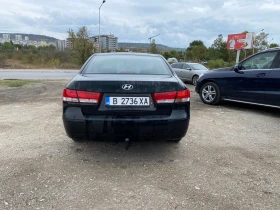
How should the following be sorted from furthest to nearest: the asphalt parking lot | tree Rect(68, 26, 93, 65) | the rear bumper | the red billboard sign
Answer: tree Rect(68, 26, 93, 65), the red billboard sign, the rear bumper, the asphalt parking lot

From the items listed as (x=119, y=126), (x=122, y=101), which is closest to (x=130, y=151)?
(x=119, y=126)

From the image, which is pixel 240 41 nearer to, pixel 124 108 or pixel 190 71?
pixel 190 71

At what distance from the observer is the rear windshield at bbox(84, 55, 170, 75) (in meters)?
3.55

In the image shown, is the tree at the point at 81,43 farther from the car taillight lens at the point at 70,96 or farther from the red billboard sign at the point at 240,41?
the car taillight lens at the point at 70,96

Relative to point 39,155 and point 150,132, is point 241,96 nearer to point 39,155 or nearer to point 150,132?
point 150,132

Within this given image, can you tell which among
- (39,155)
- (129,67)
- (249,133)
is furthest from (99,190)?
(249,133)

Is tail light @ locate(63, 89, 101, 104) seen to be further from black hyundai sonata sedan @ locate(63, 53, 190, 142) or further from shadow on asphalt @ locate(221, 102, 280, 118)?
shadow on asphalt @ locate(221, 102, 280, 118)

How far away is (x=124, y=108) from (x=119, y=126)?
0.72 ft

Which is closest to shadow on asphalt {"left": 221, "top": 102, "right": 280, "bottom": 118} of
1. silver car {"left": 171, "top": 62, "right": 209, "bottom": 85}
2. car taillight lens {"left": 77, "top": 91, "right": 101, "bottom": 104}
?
car taillight lens {"left": 77, "top": 91, "right": 101, "bottom": 104}

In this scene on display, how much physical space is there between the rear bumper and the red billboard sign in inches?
849

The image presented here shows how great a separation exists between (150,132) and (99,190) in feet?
2.86

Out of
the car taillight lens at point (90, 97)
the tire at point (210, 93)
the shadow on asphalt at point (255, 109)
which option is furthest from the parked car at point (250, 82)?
the car taillight lens at point (90, 97)

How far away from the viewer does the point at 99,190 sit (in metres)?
2.66

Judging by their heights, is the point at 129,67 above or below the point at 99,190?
above
